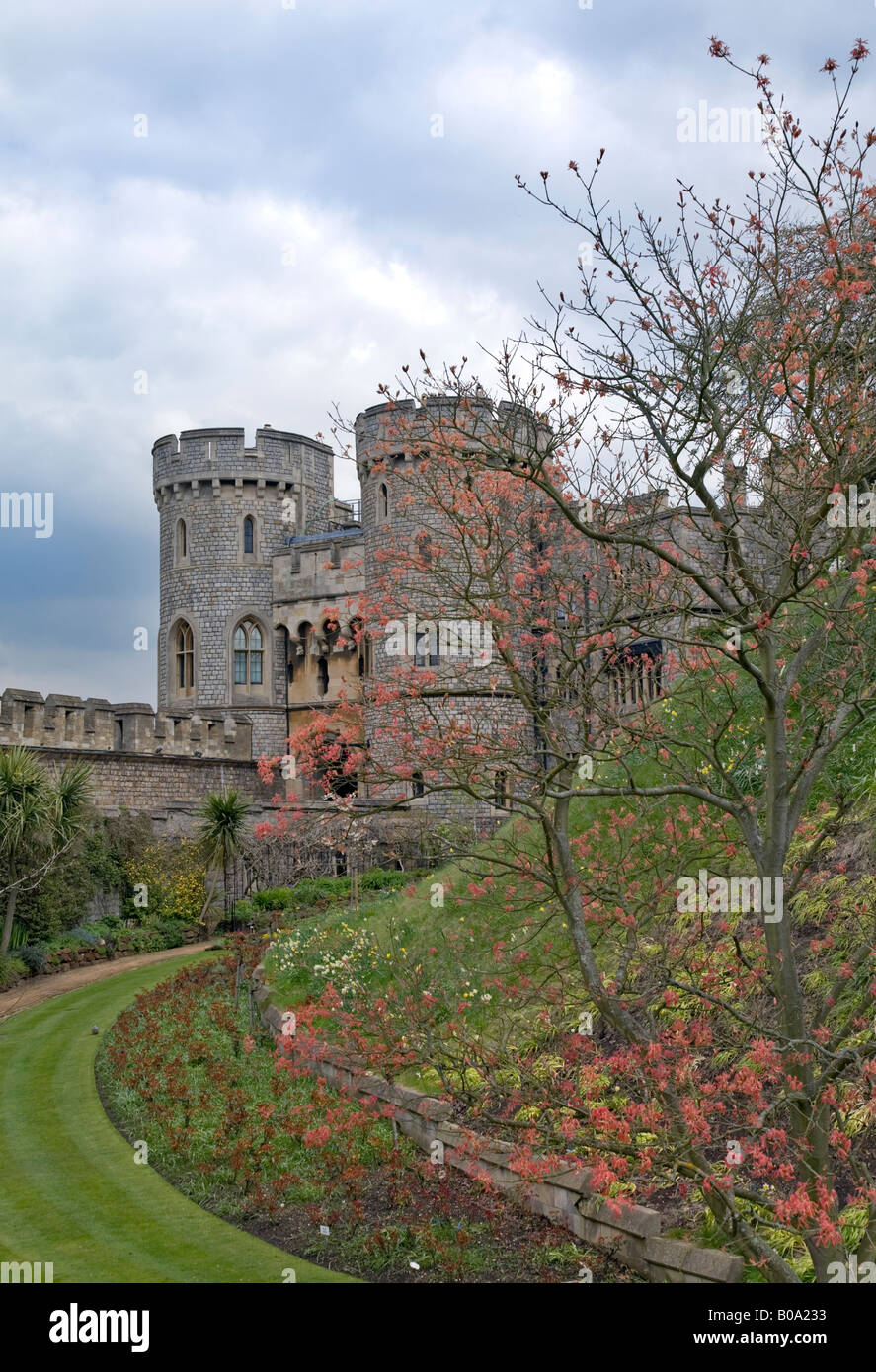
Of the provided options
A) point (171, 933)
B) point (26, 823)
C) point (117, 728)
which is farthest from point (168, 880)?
point (26, 823)

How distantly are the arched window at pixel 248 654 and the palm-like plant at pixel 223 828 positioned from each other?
1010 cm

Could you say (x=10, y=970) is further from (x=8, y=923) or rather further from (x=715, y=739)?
(x=715, y=739)

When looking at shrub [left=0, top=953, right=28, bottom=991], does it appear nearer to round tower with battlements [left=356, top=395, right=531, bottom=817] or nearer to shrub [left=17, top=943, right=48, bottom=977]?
shrub [left=17, top=943, right=48, bottom=977]

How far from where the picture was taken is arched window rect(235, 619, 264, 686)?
113 feet

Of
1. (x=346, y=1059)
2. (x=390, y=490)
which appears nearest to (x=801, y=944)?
(x=346, y=1059)

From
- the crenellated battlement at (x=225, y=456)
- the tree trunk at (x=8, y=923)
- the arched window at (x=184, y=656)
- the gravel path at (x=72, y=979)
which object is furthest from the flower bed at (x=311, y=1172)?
the crenellated battlement at (x=225, y=456)

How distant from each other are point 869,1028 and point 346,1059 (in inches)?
216

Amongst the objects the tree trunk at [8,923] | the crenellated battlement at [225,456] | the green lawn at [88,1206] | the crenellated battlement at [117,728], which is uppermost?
the crenellated battlement at [225,456]

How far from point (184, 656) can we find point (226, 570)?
117 inches

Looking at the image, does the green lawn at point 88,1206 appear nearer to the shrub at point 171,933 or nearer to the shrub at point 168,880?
the shrub at point 171,933

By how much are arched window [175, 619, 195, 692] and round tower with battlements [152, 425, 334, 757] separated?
3cm

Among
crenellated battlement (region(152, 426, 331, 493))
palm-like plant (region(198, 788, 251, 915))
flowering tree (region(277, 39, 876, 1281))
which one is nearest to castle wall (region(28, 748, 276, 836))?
palm-like plant (region(198, 788, 251, 915))

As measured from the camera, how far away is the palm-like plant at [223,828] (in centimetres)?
2427

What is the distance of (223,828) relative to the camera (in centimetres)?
2436
